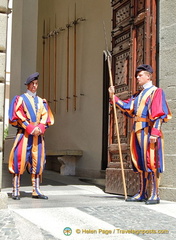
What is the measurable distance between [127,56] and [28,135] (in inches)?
89.7

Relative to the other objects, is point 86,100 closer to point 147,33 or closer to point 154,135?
point 147,33

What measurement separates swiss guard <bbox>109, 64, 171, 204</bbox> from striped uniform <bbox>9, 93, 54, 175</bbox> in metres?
1.13

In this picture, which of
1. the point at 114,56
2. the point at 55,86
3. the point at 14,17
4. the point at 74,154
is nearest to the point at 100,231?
the point at 114,56

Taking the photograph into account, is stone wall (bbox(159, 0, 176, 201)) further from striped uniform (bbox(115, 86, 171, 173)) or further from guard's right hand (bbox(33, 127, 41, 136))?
guard's right hand (bbox(33, 127, 41, 136))

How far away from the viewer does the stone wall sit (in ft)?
23.3

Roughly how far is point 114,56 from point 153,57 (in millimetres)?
1266

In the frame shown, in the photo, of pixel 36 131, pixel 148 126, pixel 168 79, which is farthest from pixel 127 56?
Answer: pixel 36 131

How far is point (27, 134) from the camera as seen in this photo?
7098mm

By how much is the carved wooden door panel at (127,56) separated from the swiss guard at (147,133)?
0.72m

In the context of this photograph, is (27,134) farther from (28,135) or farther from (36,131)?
(36,131)

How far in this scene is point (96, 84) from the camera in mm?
11750

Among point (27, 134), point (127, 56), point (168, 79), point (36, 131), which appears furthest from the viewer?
point (127, 56)

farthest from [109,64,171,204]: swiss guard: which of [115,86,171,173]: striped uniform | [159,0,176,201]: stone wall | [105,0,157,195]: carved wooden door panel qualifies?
[105,0,157,195]: carved wooden door panel

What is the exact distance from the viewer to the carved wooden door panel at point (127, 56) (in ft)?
25.2
